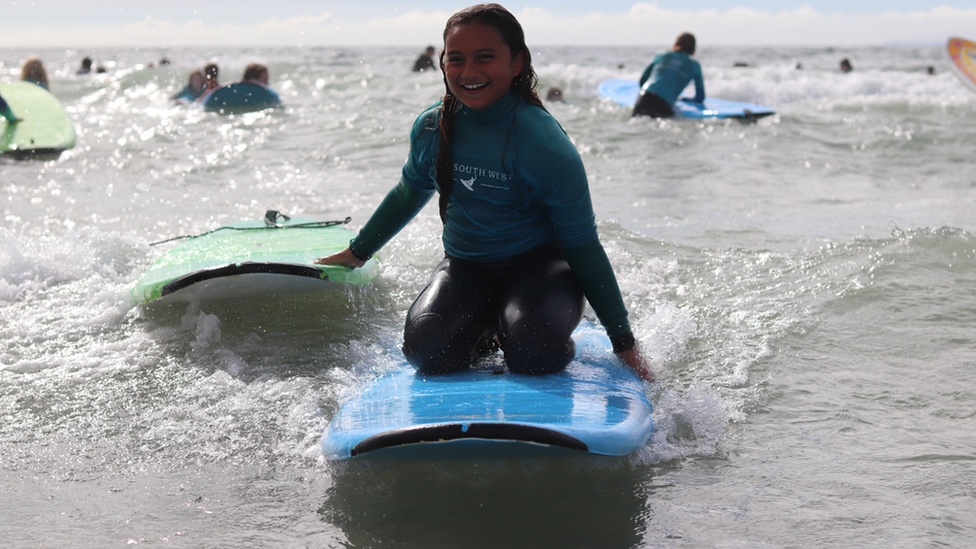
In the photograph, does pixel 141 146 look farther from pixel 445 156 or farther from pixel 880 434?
pixel 880 434

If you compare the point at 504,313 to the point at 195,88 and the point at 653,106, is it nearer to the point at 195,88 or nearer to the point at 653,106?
the point at 653,106

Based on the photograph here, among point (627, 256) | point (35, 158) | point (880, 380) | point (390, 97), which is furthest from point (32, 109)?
point (880, 380)

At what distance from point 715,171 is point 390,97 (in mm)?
7550

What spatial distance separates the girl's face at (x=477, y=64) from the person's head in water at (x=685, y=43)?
844 cm

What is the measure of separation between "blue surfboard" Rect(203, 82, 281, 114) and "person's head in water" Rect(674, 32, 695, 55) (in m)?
5.80

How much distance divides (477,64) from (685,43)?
8.53 m

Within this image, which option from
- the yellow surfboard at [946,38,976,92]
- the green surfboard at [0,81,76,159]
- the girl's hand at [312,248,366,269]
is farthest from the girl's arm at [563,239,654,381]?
the green surfboard at [0,81,76,159]

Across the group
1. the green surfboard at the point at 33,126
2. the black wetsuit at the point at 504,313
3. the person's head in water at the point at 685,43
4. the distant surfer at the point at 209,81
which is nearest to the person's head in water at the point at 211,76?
the distant surfer at the point at 209,81

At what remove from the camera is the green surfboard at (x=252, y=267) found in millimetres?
3203

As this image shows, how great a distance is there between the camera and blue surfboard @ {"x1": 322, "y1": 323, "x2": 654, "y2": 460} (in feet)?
6.49

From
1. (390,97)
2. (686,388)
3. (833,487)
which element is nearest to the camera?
(833,487)

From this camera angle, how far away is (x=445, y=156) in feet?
8.41

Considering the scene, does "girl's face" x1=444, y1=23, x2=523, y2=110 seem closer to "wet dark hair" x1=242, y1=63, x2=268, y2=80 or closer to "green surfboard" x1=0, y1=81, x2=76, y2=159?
"green surfboard" x1=0, y1=81, x2=76, y2=159

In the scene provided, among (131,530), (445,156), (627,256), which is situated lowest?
(131,530)
